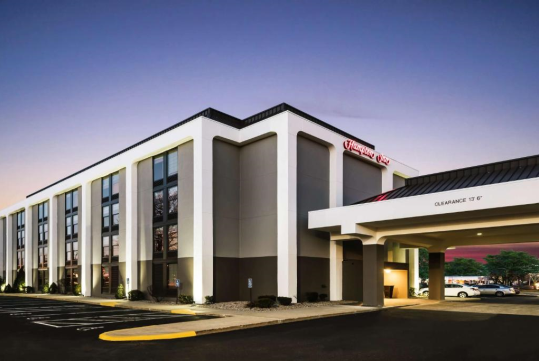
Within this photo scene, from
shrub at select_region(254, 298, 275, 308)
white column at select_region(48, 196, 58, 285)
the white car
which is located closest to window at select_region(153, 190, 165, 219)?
shrub at select_region(254, 298, 275, 308)

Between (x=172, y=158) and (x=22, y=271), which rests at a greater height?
(x=172, y=158)

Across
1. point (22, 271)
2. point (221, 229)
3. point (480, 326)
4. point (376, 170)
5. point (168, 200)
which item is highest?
point (376, 170)

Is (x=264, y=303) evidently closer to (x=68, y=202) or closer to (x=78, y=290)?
(x=78, y=290)

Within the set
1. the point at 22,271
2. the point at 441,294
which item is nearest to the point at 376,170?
the point at 441,294

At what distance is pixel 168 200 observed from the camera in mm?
32375

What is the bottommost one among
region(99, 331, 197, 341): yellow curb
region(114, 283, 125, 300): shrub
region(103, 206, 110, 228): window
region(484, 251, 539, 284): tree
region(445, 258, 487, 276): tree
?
region(445, 258, 487, 276): tree

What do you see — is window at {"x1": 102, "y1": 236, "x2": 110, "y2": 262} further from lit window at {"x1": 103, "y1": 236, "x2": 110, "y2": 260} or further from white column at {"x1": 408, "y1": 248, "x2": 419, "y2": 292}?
white column at {"x1": 408, "y1": 248, "x2": 419, "y2": 292}

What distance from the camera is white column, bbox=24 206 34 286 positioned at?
53688 mm

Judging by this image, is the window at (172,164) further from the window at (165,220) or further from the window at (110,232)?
the window at (110,232)

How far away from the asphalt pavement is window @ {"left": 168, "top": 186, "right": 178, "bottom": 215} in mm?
13027

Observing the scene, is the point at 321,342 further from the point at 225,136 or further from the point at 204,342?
the point at 225,136

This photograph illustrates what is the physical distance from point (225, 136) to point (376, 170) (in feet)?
46.2

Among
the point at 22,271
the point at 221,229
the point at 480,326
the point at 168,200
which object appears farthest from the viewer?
the point at 22,271

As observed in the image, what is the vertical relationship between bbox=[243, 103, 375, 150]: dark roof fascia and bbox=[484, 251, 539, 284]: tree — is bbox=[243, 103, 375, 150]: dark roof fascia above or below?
above
